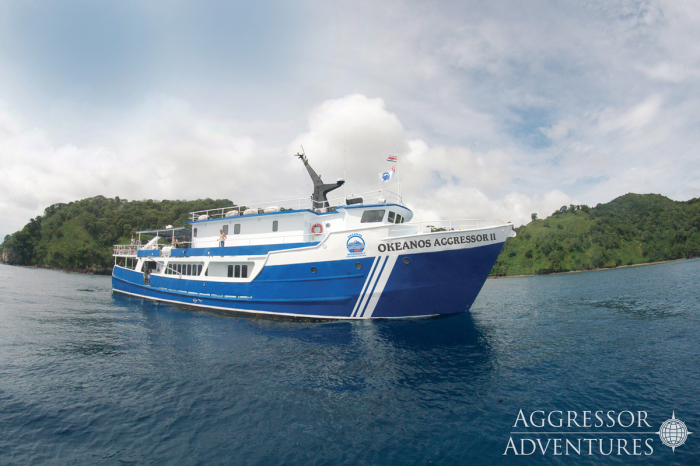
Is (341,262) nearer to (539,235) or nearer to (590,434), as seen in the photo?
(590,434)

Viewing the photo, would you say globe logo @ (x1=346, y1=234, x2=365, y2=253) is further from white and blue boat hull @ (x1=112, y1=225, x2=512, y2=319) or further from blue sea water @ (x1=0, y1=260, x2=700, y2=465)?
blue sea water @ (x1=0, y1=260, x2=700, y2=465)

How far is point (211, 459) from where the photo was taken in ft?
20.3

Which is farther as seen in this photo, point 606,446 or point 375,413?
point 375,413

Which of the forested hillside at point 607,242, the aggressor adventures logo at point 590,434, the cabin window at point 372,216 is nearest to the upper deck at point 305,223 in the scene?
the cabin window at point 372,216

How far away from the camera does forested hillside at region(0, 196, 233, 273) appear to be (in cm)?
8275

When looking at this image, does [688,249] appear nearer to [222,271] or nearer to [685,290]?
[685,290]

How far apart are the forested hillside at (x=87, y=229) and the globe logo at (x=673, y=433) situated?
9771 centimetres

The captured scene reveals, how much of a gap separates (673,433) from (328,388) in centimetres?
834

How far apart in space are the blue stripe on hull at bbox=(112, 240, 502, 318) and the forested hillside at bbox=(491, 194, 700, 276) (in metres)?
70.7

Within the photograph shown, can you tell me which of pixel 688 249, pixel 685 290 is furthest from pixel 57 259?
pixel 688 249

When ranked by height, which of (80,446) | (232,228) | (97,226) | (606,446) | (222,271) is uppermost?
(97,226)

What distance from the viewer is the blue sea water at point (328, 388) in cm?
654

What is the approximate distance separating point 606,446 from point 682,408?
3240 millimetres

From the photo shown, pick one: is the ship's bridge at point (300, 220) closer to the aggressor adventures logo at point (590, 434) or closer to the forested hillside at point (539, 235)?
the aggressor adventures logo at point (590, 434)
